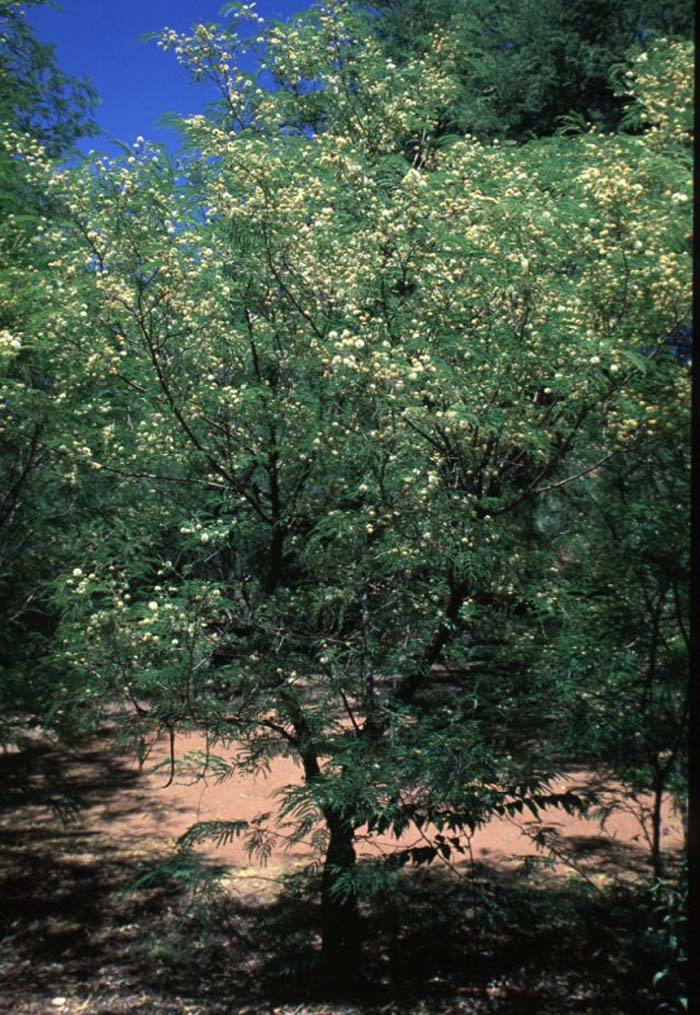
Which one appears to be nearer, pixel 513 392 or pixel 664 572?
pixel 664 572

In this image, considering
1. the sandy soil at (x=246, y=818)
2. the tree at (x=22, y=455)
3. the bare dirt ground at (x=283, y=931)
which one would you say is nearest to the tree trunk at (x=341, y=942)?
the bare dirt ground at (x=283, y=931)

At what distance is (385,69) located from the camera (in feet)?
20.9

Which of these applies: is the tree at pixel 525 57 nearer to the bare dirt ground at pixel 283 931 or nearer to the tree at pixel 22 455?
the tree at pixel 22 455

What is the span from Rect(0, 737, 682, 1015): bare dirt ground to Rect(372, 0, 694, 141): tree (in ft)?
21.8

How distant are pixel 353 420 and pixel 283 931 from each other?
3.47 meters

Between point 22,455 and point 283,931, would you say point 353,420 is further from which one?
point 283,931

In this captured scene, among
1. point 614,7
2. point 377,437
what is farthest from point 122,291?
point 614,7

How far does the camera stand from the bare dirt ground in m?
4.79

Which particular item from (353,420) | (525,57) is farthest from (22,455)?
(525,57)

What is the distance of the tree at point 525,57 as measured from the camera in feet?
28.9

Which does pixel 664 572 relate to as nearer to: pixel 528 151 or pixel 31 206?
pixel 528 151

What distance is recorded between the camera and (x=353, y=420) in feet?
13.5

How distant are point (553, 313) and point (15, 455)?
382 cm

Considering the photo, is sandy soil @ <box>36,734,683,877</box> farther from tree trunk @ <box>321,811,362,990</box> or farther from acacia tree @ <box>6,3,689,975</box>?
acacia tree @ <box>6,3,689,975</box>
